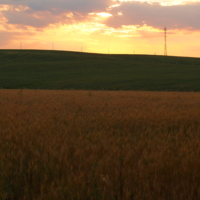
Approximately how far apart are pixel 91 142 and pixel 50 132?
1260mm

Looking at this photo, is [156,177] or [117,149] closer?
[156,177]

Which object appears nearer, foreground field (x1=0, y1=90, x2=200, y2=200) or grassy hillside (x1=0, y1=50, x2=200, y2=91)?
foreground field (x1=0, y1=90, x2=200, y2=200)

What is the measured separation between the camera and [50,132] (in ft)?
18.3

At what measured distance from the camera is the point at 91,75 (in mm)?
48344

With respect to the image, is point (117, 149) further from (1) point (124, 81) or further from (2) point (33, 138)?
(1) point (124, 81)

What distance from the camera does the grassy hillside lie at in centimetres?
3753

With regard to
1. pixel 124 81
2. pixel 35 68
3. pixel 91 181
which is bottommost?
pixel 91 181

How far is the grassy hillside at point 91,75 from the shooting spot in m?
37.5

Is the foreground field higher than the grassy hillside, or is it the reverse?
the grassy hillside

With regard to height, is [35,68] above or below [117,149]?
above

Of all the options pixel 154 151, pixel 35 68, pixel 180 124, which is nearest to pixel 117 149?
pixel 154 151

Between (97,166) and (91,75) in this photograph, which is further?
(91,75)

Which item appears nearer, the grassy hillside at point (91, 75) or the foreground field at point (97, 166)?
the foreground field at point (97, 166)

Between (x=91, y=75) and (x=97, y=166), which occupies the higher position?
(x=91, y=75)
